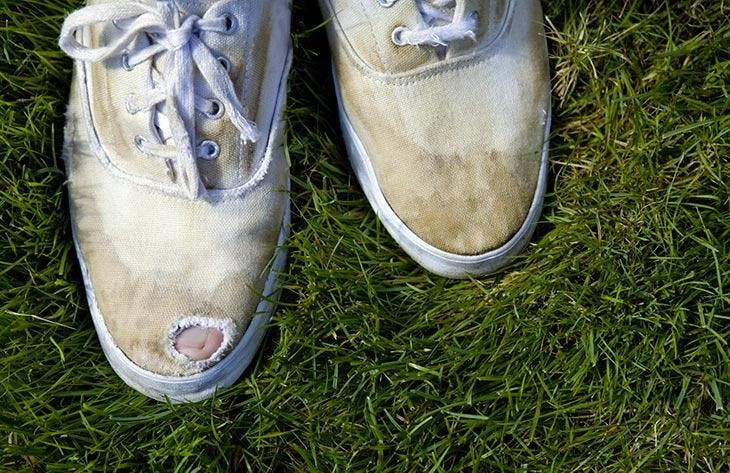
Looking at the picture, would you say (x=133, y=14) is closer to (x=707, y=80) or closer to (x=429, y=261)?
(x=429, y=261)

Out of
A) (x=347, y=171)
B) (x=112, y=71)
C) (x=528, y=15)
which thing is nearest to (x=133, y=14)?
(x=112, y=71)

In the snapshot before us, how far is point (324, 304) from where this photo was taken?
1.87 metres

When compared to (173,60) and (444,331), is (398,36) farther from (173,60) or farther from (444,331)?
(444,331)

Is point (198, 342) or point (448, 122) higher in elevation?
point (448, 122)

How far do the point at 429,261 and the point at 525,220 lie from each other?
0.74ft

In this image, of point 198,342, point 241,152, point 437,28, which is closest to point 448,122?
point 437,28

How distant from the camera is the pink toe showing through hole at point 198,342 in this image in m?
1.73

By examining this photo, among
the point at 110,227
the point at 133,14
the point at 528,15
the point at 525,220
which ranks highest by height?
the point at 133,14

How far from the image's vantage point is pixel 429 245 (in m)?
1.81

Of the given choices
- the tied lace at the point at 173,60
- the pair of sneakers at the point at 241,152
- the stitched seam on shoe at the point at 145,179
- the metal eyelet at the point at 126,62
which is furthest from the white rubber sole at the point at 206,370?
the metal eyelet at the point at 126,62

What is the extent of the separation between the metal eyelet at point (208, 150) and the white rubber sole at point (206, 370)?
23 cm

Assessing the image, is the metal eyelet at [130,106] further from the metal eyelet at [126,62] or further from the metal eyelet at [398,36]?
the metal eyelet at [398,36]

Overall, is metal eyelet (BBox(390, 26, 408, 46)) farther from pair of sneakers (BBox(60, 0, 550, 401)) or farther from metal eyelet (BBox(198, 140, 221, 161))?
metal eyelet (BBox(198, 140, 221, 161))

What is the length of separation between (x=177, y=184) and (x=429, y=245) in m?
0.54
